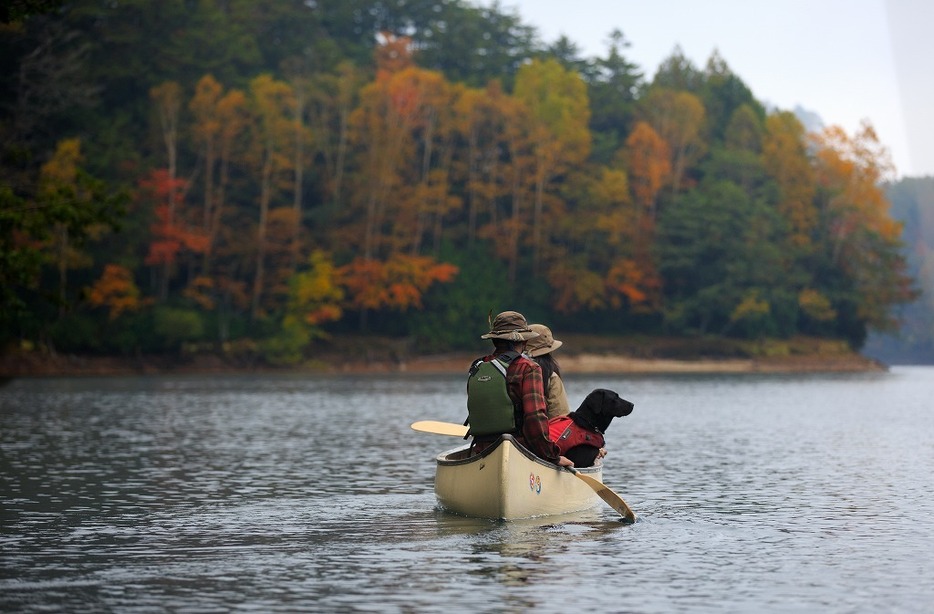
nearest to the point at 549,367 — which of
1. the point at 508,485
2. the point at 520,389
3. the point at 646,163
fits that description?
the point at 520,389

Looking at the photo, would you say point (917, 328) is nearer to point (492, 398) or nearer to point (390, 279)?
point (390, 279)

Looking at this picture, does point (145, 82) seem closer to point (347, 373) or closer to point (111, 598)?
point (347, 373)

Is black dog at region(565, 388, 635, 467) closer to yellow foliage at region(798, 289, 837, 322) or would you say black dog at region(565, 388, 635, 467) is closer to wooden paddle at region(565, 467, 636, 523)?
wooden paddle at region(565, 467, 636, 523)

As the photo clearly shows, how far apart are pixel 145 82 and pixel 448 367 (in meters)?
26.2

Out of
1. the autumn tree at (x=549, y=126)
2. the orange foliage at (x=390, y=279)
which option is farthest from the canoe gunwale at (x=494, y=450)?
the autumn tree at (x=549, y=126)

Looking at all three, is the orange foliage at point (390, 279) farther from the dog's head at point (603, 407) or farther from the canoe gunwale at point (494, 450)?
the dog's head at point (603, 407)

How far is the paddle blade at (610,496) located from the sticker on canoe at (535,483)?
66 cm

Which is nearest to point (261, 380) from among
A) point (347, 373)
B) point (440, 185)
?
point (347, 373)

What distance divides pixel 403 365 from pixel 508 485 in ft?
221

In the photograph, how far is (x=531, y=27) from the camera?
118 m

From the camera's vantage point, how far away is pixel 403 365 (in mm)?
83188

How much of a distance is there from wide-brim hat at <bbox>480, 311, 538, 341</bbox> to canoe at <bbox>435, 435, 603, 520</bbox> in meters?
1.26

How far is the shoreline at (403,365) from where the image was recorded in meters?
70.8

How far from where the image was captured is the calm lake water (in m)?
12.2
